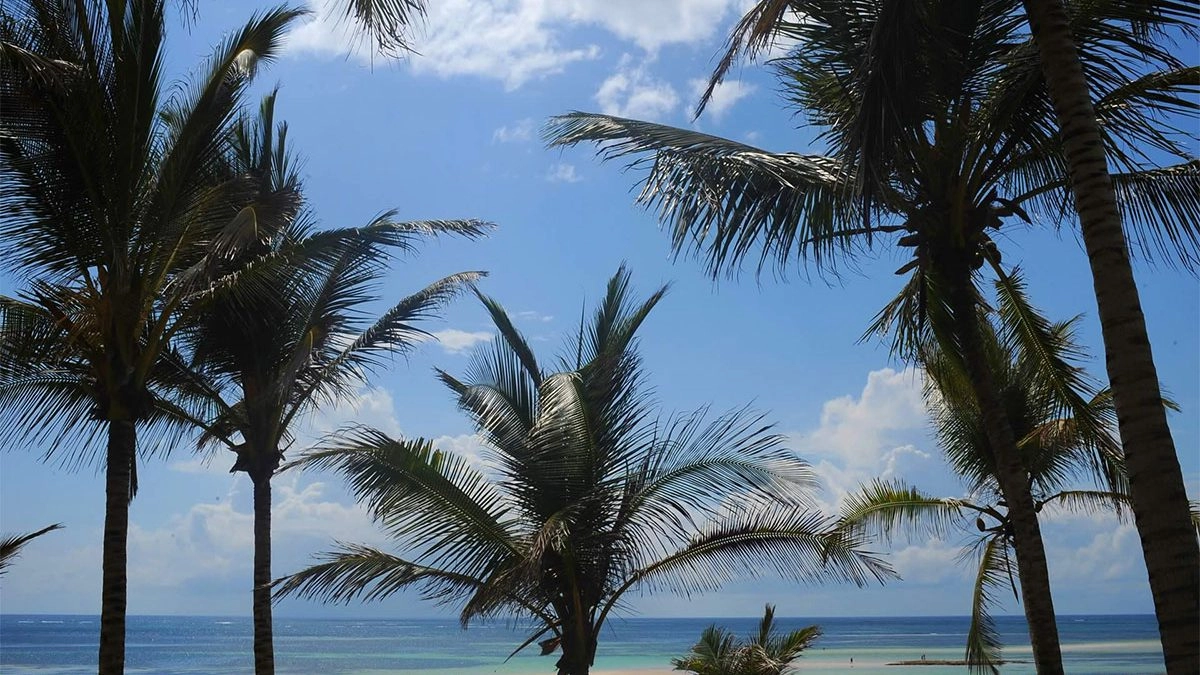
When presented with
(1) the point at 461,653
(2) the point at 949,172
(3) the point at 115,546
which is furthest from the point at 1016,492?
(1) the point at 461,653

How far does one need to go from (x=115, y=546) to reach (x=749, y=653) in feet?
20.9

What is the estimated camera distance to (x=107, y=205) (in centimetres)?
880

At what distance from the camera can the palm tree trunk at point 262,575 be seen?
11672 mm

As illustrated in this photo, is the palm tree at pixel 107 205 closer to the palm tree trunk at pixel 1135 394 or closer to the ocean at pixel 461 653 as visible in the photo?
the palm tree trunk at pixel 1135 394

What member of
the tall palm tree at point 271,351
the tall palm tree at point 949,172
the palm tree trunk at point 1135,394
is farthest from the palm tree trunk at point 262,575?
the palm tree trunk at point 1135,394

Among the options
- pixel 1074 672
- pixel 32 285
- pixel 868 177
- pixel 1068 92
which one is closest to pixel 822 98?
pixel 868 177

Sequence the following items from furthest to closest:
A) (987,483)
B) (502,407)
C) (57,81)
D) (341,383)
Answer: (987,483), (341,383), (502,407), (57,81)

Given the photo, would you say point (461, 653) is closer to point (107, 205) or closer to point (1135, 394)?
point (107, 205)

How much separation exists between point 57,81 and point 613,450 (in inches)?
235

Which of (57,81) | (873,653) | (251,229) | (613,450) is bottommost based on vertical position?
(873,653)

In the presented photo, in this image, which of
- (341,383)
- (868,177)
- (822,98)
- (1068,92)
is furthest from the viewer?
(341,383)

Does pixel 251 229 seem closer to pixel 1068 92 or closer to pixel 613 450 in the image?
pixel 613 450

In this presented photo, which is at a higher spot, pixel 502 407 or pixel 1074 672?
pixel 502 407

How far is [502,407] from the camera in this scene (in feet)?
37.4
